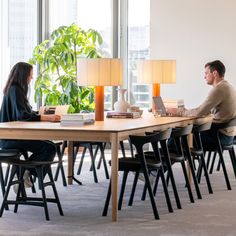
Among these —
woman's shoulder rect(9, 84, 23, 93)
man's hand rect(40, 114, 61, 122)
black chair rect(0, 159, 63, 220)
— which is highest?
woman's shoulder rect(9, 84, 23, 93)

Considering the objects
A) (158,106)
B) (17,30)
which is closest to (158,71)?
(158,106)

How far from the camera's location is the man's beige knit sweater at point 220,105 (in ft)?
23.0

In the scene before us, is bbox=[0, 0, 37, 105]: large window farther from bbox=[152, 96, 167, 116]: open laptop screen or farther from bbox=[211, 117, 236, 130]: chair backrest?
bbox=[211, 117, 236, 130]: chair backrest

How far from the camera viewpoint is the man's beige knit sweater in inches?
275

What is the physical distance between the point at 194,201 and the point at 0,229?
1.96 metres

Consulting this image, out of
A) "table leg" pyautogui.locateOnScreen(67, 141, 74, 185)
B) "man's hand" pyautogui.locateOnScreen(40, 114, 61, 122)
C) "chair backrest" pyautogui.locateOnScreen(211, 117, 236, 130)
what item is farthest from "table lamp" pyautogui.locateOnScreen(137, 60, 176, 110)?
"man's hand" pyautogui.locateOnScreen(40, 114, 61, 122)

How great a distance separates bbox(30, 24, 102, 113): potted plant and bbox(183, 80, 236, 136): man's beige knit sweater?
273cm

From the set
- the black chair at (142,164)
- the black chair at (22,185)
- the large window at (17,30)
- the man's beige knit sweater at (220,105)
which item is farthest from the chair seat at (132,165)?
the large window at (17,30)

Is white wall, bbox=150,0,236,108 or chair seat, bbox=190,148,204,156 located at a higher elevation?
white wall, bbox=150,0,236,108

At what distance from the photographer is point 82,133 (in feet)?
17.0

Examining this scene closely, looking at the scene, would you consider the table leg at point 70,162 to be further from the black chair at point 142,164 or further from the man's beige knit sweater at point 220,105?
the black chair at point 142,164

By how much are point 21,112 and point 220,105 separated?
221 centimetres

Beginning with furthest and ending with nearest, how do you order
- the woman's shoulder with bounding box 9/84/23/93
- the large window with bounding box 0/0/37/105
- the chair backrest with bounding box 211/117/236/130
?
the large window with bounding box 0/0/37/105 < the chair backrest with bounding box 211/117/236/130 < the woman's shoulder with bounding box 9/84/23/93

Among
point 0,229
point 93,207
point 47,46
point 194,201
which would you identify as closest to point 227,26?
point 47,46
